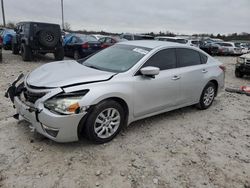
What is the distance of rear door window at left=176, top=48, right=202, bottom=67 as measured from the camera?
491cm

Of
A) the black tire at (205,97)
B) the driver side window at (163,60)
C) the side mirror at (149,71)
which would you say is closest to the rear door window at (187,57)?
the driver side window at (163,60)

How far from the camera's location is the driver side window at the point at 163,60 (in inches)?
171

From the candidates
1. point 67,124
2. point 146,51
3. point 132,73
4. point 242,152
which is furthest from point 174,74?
point 67,124

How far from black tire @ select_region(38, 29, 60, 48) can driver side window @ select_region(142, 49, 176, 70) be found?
8.29 m

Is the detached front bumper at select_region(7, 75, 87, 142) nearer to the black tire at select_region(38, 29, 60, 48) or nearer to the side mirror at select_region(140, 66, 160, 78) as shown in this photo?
the side mirror at select_region(140, 66, 160, 78)

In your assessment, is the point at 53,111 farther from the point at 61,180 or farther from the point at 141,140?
the point at 141,140

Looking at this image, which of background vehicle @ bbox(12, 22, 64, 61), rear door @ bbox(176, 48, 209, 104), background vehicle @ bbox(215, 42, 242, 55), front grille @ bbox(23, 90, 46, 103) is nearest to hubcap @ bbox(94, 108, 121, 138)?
front grille @ bbox(23, 90, 46, 103)

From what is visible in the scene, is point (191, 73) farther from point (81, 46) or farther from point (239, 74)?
point (81, 46)

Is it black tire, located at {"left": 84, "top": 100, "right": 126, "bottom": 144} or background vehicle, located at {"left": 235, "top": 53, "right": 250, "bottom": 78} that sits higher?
background vehicle, located at {"left": 235, "top": 53, "right": 250, "bottom": 78}

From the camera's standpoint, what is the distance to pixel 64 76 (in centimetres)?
366

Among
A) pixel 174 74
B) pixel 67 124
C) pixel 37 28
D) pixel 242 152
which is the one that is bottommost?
pixel 242 152

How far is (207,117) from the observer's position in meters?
5.23

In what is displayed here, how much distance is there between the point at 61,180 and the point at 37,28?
1015 cm

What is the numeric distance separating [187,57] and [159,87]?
1.23m
